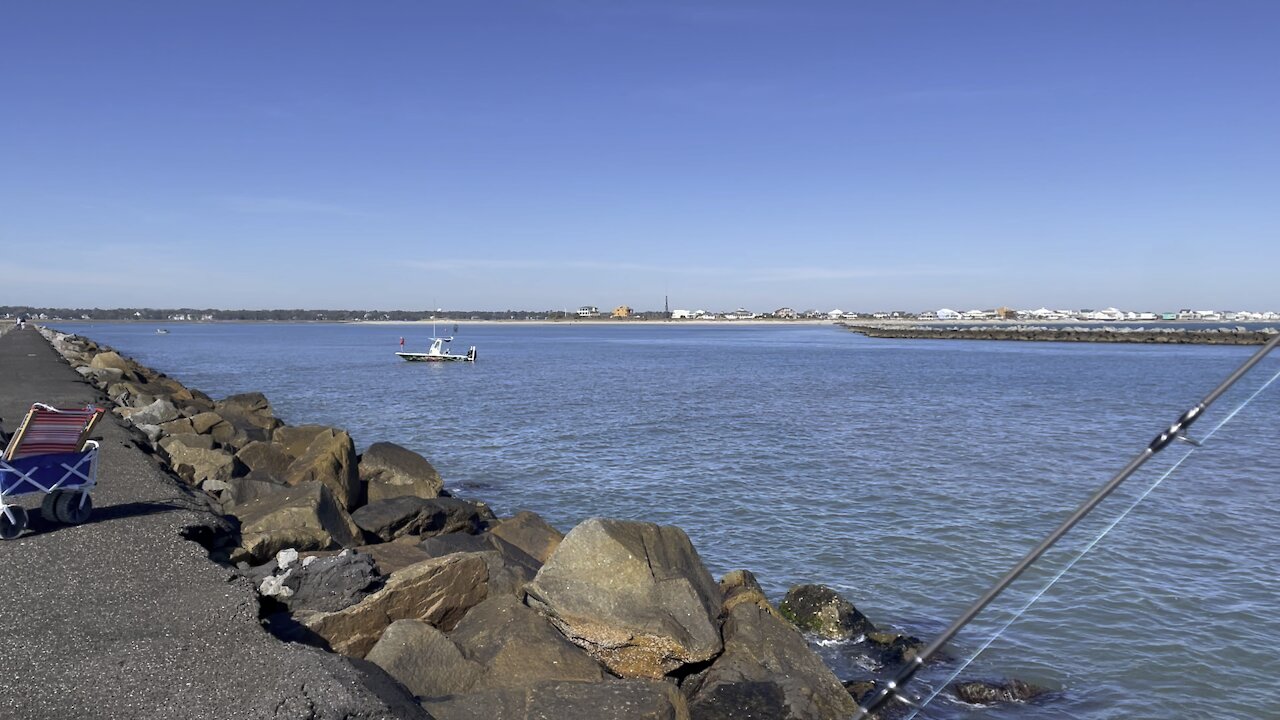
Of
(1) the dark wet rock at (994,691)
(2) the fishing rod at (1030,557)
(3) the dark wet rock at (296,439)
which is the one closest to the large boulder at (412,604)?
(2) the fishing rod at (1030,557)

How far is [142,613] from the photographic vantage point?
255 inches

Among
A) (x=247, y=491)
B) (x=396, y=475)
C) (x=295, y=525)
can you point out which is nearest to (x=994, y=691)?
(x=295, y=525)

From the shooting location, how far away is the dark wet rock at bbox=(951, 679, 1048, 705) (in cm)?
857

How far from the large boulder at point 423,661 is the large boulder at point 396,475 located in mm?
8005

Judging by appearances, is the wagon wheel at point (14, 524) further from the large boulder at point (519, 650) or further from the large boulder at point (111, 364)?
the large boulder at point (111, 364)

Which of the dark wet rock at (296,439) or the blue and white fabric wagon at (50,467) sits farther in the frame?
the dark wet rock at (296,439)

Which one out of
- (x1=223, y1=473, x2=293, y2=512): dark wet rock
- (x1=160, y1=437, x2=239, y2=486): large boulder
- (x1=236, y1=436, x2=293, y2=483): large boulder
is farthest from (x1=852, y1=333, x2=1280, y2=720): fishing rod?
(x1=236, y1=436, x2=293, y2=483): large boulder

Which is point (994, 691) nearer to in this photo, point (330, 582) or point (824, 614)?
point (824, 614)

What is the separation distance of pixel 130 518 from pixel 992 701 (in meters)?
9.19

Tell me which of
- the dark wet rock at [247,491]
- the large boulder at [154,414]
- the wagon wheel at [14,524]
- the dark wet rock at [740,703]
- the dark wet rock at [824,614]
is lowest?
the dark wet rock at [824,614]

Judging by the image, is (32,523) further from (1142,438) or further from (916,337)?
(916,337)

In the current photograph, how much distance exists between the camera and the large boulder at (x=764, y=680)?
6.93m

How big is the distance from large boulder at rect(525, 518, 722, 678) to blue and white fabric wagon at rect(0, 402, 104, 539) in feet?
16.9

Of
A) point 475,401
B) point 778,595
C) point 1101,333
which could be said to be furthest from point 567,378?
point 1101,333
